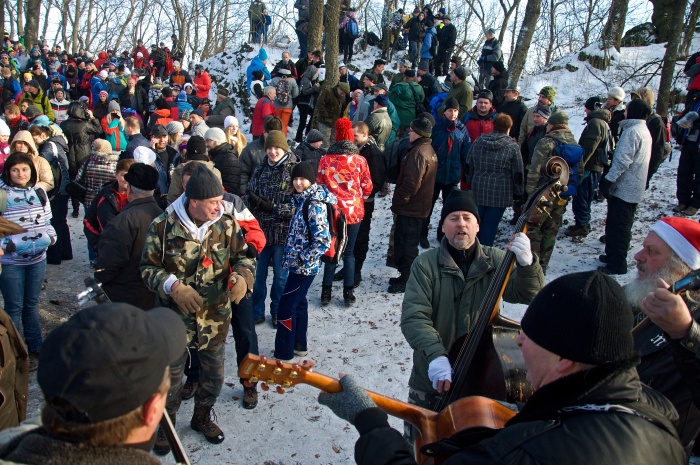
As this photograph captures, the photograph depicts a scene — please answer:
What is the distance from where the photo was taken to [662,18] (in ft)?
47.9

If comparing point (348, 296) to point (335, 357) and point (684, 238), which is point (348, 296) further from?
point (684, 238)

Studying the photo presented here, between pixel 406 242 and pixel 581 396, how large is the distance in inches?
201

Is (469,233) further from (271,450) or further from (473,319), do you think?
(271,450)

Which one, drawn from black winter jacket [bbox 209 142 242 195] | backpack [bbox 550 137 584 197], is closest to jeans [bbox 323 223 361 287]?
black winter jacket [bbox 209 142 242 195]

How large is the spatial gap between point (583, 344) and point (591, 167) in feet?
21.2

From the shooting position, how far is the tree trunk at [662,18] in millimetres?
14345

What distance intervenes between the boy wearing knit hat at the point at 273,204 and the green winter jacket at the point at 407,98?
20.1 ft

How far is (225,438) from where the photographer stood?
4.05 meters

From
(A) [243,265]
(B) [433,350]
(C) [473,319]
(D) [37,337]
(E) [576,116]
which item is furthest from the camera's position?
(E) [576,116]

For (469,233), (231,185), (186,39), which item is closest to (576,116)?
(231,185)

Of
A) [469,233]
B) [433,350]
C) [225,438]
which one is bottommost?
[225,438]

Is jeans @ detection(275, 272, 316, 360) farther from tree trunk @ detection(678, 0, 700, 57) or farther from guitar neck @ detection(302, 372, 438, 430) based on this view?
tree trunk @ detection(678, 0, 700, 57)

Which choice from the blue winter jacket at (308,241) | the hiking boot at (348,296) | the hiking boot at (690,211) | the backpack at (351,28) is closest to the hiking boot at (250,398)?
the blue winter jacket at (308,241)

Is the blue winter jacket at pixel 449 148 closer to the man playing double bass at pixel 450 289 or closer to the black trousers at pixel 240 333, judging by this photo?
the black trousers at pixel 240 333
